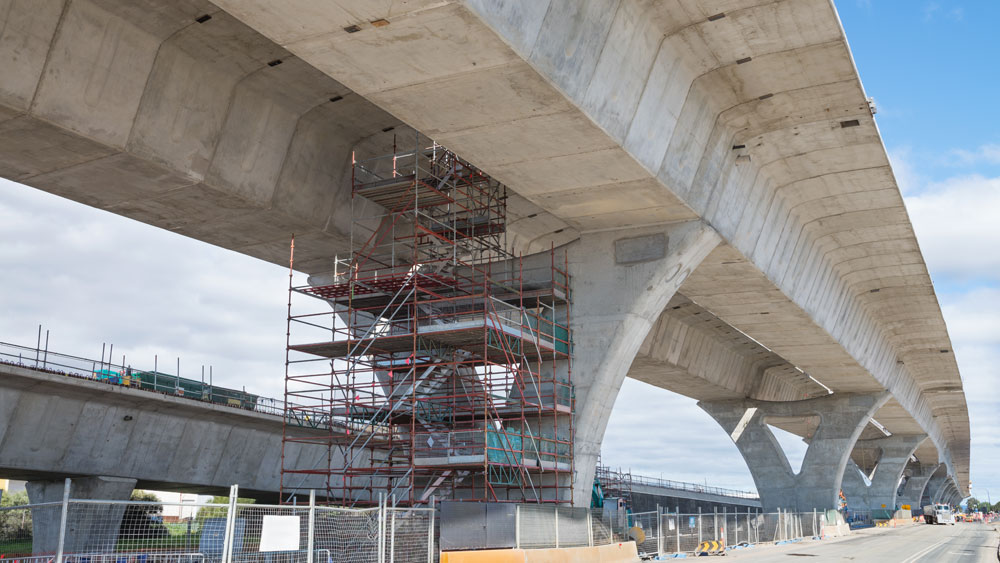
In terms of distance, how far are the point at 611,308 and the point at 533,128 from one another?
314 inches

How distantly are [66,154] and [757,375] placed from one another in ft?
135

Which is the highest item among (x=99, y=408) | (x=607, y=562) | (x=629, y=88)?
(x=629, y=88)

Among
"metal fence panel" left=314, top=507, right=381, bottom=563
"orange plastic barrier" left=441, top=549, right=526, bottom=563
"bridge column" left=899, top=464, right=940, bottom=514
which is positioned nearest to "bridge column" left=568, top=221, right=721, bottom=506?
"orange plastic barrier" left=441, top=549, right=526, bottom=563

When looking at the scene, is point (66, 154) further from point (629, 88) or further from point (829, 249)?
point (829, 249)

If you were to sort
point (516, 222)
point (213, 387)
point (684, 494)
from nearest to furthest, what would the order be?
point (516, 222) < point (213, 387) < point (684, 494)

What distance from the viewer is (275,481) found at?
3497 cm

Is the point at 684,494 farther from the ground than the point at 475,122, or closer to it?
closer to it

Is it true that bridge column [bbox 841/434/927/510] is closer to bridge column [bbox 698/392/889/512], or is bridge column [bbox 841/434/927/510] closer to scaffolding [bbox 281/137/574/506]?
bridge column [bbox 698/392/889/512]

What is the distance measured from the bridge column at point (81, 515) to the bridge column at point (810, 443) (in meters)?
34.0

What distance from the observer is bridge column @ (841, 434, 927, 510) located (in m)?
73.3

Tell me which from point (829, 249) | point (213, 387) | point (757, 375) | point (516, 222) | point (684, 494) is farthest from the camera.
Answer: point (684, 494)

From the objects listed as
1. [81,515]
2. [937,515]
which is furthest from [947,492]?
[81,515]

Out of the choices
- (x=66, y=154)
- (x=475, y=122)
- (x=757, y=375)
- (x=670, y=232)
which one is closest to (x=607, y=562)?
(x=670, y=232)

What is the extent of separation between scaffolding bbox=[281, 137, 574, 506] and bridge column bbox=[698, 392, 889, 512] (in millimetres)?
29524
